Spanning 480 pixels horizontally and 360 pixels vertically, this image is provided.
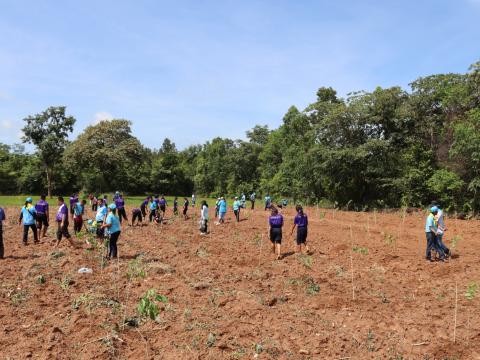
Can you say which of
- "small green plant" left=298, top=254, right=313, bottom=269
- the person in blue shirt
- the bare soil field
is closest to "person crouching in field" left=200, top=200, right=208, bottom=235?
the bare soil field

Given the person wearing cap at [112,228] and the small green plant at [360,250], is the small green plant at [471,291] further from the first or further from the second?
the person wearing cap at [112,228]

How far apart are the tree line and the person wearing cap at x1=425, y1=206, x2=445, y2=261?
17.3m

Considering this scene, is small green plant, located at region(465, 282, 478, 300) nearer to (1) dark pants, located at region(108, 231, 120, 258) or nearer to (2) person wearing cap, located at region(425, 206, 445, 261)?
(2) person wearing cap, located at region(425, 206, 445, 261)

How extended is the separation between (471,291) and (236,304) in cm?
509

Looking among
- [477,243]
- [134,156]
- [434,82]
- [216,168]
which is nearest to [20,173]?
[134,156]

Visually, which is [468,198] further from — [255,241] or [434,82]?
[255,241]

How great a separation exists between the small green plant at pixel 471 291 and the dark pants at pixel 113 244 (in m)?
8.79

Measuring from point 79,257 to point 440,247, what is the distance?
1087cm

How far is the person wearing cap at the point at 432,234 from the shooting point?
1306 centimetres

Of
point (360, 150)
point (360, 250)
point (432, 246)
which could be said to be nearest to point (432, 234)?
point (432, 246)

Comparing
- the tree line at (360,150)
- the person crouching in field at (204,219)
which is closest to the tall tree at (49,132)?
the tree line at (360,150)

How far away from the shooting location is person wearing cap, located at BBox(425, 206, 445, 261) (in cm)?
1306

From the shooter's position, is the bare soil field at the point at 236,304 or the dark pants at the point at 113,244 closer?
the bare soil field at the point at 236,304

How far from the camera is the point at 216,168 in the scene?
7675 cm
